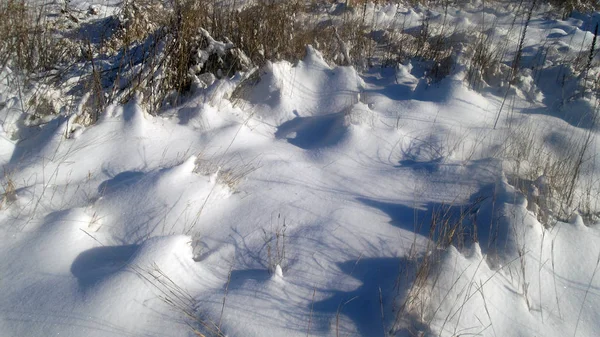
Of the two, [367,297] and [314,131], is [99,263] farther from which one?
[314,131]

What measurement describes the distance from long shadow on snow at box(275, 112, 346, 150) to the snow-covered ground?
1 cm

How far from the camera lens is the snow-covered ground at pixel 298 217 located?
1.48m

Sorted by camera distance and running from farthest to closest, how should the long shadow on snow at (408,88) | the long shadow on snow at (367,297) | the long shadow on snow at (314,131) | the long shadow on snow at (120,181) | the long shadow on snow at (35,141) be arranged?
the long shadow on snow at (408,88) < the long shadow on snow at (314,131) < the long shadow on snow at (35,141) < the long shadow on snow at (120,181) < the long shadow on snow at (367,297)

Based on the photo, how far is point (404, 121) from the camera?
9.48ft

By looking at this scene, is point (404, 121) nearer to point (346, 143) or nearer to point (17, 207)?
point (346, 143)

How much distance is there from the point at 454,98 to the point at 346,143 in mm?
1075

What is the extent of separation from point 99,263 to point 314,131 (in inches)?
63.9

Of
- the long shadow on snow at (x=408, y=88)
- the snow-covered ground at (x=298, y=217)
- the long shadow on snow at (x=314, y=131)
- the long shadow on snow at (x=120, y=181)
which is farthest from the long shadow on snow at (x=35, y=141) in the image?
the long shadow on snow at (x=408, y=88)

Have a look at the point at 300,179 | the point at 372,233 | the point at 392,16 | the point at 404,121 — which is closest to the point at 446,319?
the point at 372,233

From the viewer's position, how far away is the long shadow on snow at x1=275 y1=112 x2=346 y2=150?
8.77 ft

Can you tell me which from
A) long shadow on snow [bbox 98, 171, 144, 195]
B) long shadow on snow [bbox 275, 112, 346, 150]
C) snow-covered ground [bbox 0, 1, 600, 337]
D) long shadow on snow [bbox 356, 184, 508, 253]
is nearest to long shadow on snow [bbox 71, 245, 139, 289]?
snow-covered ground [bbox 0, 1, 600, 337]

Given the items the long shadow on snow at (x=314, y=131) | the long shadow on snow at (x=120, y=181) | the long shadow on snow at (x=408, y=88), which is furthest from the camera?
the long shadow on snow at (x=408, y=88)

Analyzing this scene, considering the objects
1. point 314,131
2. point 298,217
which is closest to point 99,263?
point 298,217

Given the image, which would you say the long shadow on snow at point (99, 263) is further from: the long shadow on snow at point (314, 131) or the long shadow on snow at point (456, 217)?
the long shadow on snow at point (314, 131)
